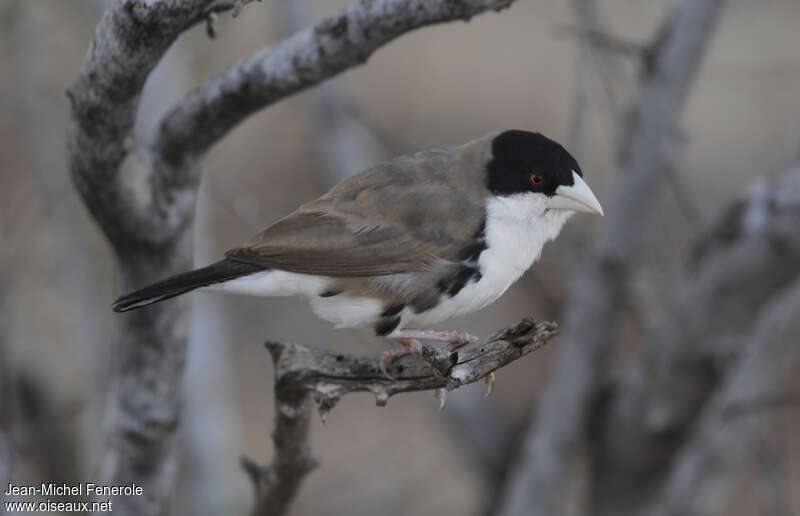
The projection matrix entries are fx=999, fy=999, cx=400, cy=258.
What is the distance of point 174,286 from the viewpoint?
2.92 m

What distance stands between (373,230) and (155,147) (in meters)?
0.74

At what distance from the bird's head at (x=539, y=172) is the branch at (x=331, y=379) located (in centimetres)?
71

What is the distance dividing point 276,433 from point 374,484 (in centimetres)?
592

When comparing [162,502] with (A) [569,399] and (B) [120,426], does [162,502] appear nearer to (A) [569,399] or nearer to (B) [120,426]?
Result: (B) [120,426]

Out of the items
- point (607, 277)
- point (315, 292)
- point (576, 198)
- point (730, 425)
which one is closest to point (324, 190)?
point (607, 277)

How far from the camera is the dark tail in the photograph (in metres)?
2.88

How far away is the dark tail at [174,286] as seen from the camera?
114 inches

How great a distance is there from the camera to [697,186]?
27.1 ft

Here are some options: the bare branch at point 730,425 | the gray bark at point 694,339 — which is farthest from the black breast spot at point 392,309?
the bare branch at point 730,425

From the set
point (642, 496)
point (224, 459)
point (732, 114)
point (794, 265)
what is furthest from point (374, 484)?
point (794, 265)

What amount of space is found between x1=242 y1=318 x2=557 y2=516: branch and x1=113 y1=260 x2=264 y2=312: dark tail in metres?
0.27

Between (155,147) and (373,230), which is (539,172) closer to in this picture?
(373,230)

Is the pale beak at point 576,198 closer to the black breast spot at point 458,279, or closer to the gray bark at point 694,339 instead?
the black breast spot at point 458,279

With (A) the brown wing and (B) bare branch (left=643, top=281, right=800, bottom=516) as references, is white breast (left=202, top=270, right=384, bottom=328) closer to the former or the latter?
(A) the brown wing
